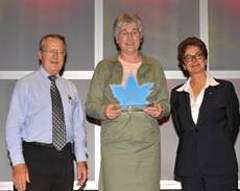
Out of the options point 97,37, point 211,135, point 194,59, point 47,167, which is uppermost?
point 97,37

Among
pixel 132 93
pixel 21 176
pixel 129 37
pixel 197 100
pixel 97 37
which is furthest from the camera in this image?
pixel 97 37

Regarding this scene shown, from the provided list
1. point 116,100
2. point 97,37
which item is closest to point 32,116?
point 116,100

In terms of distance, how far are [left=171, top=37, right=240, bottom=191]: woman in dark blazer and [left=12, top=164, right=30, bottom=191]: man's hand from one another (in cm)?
114

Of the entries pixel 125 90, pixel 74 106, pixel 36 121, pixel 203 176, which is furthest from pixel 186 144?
pixel 36 121

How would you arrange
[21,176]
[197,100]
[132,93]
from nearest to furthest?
1. [21,176]
2. [132,93]
3. [197,100]

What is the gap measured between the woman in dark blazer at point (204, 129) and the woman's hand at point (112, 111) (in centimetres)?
63

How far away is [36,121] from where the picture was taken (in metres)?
2.73

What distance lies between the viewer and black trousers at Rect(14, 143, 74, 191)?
2.62 metres

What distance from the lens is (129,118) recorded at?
2.71 meters

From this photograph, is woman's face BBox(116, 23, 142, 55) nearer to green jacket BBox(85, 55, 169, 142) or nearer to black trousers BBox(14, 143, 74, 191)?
green jacket BBox(85, 55, 169, 142)

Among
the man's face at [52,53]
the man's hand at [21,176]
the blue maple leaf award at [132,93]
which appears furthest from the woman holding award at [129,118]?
the man's hand at [21,176]

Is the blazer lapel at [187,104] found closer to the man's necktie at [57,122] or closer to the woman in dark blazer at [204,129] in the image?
the woman in dark blazer at [204,129]

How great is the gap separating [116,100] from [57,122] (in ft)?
1.50

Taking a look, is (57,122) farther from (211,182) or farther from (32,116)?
(211,182)
